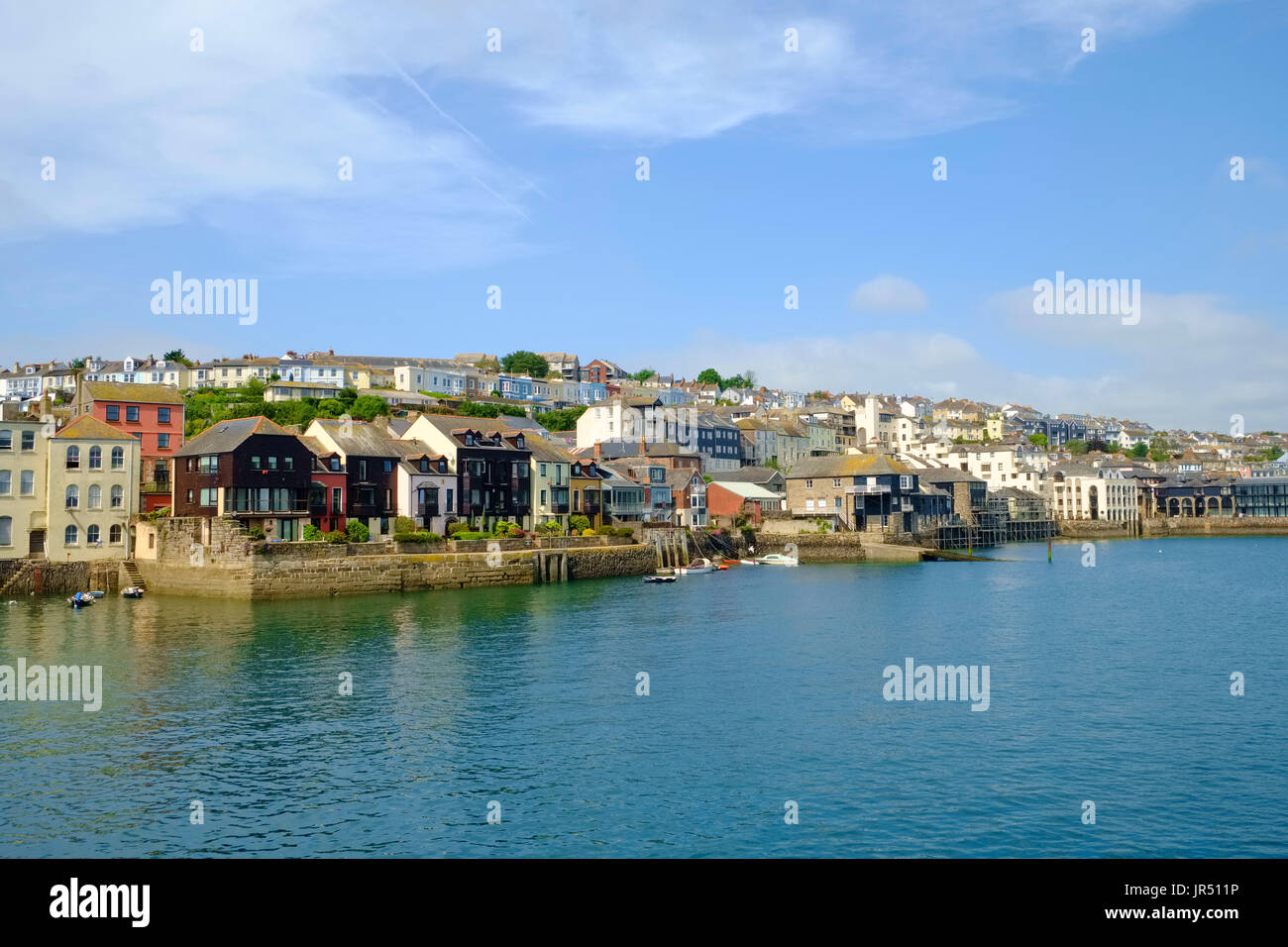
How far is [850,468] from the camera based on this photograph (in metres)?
121

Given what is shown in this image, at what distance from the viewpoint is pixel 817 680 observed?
128 feet

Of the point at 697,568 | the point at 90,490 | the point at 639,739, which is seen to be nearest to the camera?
the point at 639,739

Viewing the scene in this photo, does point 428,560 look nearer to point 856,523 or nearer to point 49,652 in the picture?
point 49,652

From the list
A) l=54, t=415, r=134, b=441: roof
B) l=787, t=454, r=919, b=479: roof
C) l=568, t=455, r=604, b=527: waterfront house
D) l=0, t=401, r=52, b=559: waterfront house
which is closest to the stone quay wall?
l=0, t=401, r=52, b=559: waterfront house

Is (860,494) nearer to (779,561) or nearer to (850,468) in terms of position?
(850,468)

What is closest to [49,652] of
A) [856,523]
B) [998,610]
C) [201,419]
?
[998,610]

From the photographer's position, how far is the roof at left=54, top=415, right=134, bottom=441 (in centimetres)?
7256

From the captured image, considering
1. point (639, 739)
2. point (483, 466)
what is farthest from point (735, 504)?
point (639, 739)

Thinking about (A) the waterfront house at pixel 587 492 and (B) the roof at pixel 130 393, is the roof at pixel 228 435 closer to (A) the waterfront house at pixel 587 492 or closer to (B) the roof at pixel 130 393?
(B) the roof at pixel 130 393

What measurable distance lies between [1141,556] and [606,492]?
71.1 m

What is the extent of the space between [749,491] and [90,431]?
7593 cm

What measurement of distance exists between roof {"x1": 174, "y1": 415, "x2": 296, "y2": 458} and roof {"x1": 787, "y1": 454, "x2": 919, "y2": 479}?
2754 inches
